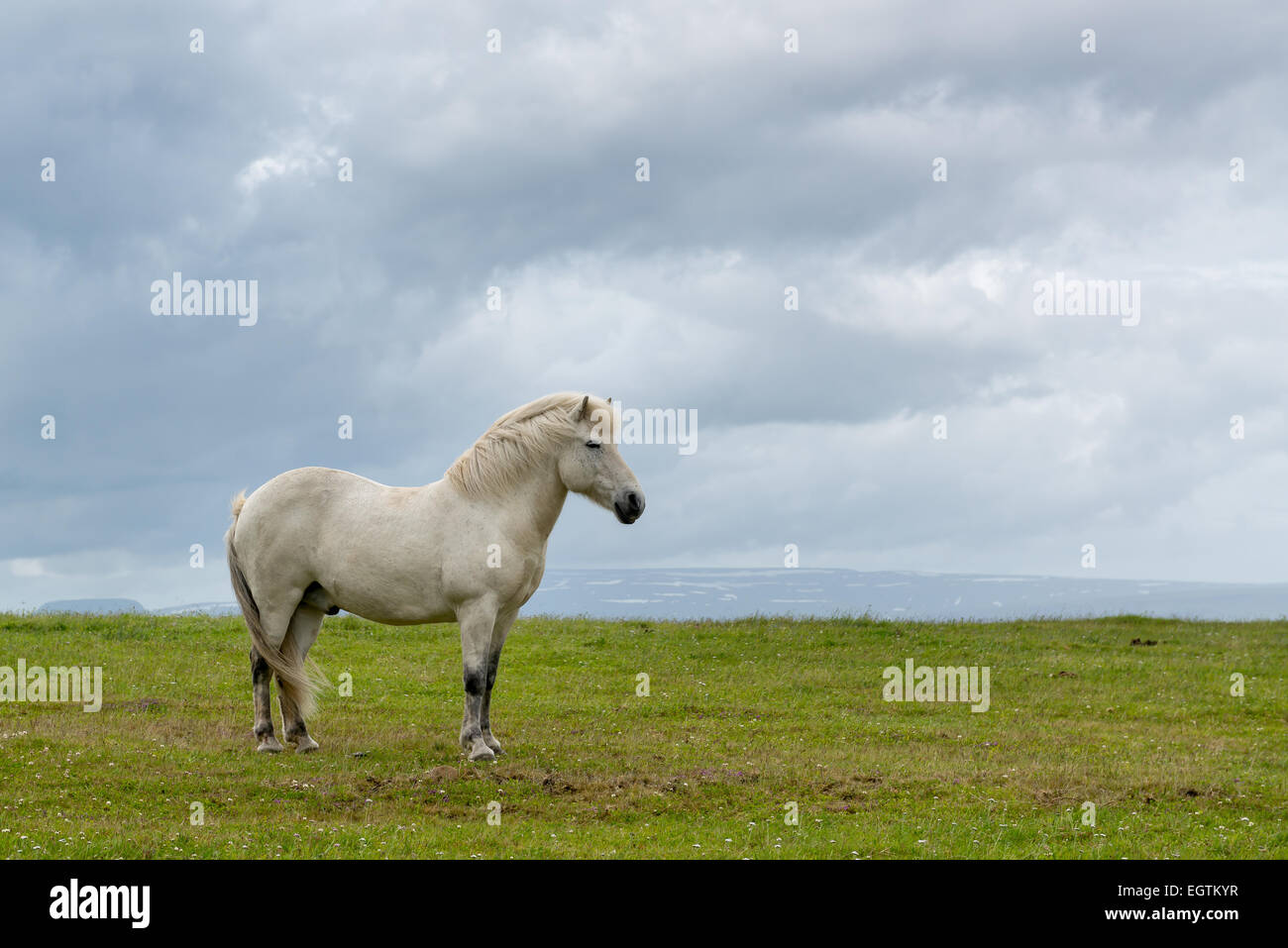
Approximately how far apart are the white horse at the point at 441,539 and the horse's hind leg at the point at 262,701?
0.06 feet

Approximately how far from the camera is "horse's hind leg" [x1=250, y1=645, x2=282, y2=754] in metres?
14.1

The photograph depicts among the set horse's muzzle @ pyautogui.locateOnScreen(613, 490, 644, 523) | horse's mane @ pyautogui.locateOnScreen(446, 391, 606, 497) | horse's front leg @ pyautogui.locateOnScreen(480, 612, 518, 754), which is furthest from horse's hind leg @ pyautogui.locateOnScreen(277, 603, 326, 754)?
horse's muzzle @ pyautogui.locateOnScreen(613, 490, 644, 523)

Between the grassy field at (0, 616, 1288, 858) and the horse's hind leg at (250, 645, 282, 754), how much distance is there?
297mm

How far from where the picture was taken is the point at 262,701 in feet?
46.7

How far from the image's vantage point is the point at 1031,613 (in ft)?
100

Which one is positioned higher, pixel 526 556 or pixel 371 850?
pixel 526 556

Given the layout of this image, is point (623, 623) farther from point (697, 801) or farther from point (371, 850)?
point (371, 850)

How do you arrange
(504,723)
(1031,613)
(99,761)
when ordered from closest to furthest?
(99,761), (504,723), (1031,613)

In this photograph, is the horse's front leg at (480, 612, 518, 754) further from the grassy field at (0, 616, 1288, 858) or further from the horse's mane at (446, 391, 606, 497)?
the horse's mane at (446, 391, 606, 497)

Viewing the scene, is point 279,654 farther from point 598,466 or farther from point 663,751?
point 663,751

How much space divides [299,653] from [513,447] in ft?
12.5
